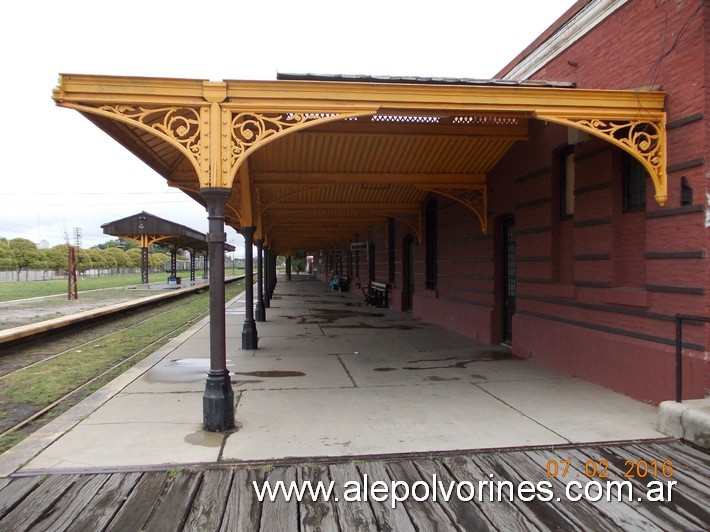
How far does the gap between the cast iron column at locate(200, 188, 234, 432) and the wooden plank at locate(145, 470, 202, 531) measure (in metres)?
1.03

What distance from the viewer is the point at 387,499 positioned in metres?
3.76

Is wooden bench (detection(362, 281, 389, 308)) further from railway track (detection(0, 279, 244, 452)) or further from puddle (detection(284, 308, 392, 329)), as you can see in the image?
railway track (detection(0, 279, 244, 452))

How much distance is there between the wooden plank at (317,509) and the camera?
3.41 m

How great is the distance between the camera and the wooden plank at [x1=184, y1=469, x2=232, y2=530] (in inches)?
136

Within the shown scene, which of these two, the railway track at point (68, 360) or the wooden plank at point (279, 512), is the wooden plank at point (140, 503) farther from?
the railway track at point (68, 360)

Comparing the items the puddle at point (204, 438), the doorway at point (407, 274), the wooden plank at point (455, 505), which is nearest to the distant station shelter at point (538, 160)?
the puddle at point (204, 438)

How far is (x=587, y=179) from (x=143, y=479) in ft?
21.3

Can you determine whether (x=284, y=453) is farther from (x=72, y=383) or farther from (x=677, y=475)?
(x=72, y=383)

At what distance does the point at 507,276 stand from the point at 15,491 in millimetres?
8861

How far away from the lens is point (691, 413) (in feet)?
15.6

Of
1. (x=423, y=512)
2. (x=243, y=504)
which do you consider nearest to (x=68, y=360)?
(x=243, y=504)

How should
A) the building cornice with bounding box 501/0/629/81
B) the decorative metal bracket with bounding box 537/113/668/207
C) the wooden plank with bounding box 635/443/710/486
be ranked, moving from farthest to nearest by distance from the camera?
the building cornice with bounding box 501/0/629/81, the decorative metal bracket with bounding box 537/113/668/207, the wooden plank with bounding box 635/443/710/486

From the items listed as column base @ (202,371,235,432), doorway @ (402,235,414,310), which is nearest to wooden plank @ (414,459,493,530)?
column base @ (202,371,235,432)

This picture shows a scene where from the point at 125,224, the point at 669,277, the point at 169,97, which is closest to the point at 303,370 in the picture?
the point at 169,97
